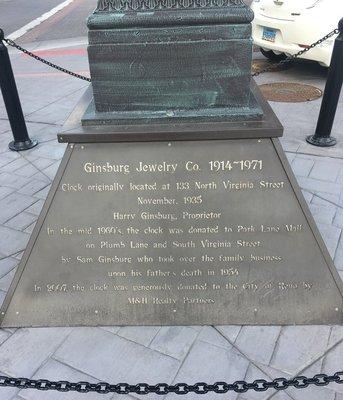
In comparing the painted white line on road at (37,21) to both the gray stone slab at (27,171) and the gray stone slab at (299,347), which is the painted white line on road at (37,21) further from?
the gray stone slab at (299,347)

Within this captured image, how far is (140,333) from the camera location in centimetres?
259

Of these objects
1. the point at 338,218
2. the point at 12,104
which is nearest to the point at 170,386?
the point at 338,218

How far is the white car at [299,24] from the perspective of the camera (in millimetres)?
6191

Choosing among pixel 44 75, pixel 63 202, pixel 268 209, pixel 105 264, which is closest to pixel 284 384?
pixel 268 209

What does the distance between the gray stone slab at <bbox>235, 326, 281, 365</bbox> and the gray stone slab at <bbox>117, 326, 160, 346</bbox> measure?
0.49 meters

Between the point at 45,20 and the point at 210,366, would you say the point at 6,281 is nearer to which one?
the point at 210,366

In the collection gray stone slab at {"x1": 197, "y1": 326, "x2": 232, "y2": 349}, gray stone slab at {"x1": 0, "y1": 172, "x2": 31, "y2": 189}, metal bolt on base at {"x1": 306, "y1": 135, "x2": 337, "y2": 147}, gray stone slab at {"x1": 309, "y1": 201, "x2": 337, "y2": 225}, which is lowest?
gray stone slab at {"x1": 0, "y1": 172, "x2": 31, "y2": 189}

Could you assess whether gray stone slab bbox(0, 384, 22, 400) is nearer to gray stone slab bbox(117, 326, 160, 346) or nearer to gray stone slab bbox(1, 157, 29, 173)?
gray stone slab bbox(117, 326, 160, 346)

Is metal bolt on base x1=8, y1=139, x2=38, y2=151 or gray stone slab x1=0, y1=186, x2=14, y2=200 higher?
gray stone slab x1=0, y1=186, x2=14, y2=200

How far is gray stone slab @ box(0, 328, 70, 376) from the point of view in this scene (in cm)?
239

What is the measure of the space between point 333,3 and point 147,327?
5570 mm

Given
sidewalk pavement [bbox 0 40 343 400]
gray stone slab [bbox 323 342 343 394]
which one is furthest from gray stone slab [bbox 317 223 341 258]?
gray stone slab [bbox 323 342 343 394]

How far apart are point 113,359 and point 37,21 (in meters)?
14.3

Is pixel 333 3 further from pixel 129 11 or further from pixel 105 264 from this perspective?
pixel 105 264
